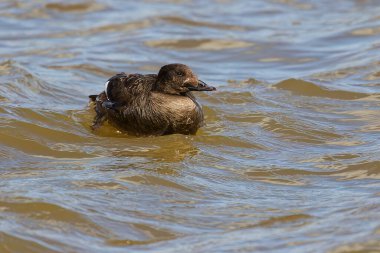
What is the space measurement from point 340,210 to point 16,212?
9.34ft

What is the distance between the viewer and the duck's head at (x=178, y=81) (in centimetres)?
1027

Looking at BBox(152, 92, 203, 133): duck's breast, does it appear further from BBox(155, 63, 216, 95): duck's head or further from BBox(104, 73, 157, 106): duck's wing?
BBox(104, 73, 157, 106): duck's wing

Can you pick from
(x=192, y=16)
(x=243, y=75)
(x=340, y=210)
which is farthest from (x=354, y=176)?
(x=192, y=16)

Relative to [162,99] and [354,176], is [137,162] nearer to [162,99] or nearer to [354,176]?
[162,99]

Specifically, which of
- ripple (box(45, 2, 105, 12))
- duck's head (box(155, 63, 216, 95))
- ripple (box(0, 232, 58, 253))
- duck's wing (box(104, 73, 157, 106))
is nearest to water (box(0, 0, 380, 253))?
ripple (box(0, 232, 58, 253))

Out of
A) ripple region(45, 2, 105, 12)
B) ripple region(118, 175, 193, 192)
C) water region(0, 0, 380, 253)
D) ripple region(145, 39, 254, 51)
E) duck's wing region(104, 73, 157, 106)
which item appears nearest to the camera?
water region(0, 0, 380, 253)

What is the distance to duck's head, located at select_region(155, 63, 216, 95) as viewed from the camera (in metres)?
10.3

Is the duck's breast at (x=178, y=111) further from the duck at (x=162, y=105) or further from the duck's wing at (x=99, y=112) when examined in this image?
the duck's wing at (x=99, y=112)

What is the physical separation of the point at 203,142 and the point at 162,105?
2.23 feet

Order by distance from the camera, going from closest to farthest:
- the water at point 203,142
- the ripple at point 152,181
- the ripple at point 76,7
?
1. the water at point 203,142
2. the ripple at point 152,181
3. the ripple at point 76,7

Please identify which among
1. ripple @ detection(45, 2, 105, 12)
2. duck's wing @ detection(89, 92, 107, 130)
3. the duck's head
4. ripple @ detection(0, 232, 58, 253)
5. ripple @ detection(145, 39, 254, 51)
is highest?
ripple @ detection(45, 2, 105, 12)

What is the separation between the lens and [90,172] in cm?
898

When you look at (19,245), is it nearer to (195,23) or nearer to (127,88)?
(127,88)

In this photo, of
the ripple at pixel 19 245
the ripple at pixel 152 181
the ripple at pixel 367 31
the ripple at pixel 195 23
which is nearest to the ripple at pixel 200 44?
the ripple at pixel 195 23
